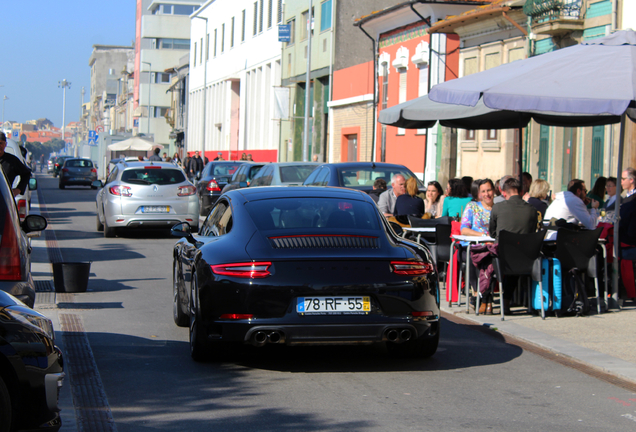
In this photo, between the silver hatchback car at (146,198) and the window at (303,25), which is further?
the window at (303,25)

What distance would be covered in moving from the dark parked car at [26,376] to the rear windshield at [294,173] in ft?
48.6

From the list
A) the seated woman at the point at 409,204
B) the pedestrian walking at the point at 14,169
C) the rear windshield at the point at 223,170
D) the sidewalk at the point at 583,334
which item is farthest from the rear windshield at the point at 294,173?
the sidewalk at the point at 583,334

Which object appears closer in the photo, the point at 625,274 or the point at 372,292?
the point at 372,292

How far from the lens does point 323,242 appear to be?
22.0ft

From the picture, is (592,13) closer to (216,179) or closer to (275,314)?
(216,179)

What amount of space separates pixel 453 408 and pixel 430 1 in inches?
964

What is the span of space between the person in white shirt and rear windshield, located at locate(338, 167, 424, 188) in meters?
2.78

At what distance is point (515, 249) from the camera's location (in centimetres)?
946

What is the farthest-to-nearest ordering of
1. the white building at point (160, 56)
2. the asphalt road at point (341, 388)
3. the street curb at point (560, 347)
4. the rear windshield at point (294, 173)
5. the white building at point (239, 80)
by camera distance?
the white building at point (160, 56)
the white building at point (239, 80)
the rear windshield at point (294, 173)
the street curb at point (560, 347)
the asphalt road at point (341, 388)

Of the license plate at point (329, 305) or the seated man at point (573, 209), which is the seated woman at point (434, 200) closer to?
the seated man at point (573, 209)


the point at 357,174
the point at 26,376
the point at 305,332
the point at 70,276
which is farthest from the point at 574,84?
the point at 26,376

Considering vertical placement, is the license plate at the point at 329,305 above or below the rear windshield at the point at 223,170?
below

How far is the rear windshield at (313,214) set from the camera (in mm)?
6984

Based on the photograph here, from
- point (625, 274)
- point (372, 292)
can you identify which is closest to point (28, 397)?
point (372, 292)
